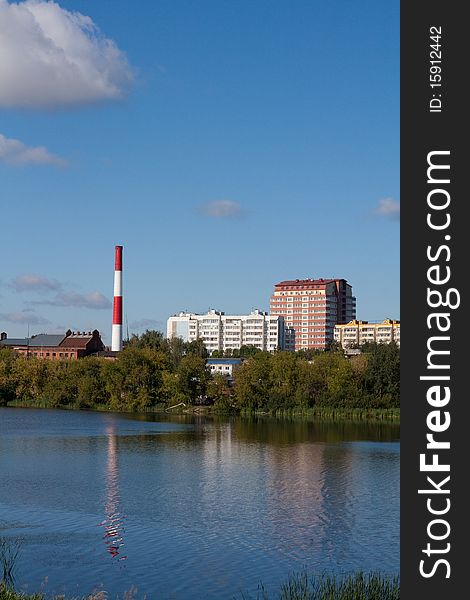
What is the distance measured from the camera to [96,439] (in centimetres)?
3719

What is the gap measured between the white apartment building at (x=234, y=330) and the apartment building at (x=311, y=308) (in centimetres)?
403

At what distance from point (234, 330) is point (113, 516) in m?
105

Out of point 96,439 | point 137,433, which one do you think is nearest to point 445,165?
point 96,439

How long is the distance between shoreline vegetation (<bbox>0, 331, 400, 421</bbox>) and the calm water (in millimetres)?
18526

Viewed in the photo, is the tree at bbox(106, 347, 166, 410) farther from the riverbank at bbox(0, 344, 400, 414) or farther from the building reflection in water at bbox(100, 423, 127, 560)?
the building reflection in water at bbox(100, 423, 127, 560)

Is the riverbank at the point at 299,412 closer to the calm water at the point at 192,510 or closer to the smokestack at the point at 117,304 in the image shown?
the smokestack at the point at 117,304

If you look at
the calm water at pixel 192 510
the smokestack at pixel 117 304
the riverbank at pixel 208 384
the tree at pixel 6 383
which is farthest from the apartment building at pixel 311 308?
the calm water at pixel 192 510

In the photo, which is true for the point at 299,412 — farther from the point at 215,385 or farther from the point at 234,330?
the point at 234,330

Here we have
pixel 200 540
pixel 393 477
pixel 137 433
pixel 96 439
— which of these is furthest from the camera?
pixel 137 433

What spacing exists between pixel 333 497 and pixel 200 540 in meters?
6.31

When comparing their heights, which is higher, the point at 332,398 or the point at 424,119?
the point at 424,119

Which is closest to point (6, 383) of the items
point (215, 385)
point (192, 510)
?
point (215, 385)

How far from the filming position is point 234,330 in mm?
124375

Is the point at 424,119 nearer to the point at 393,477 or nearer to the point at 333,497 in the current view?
the point at 333,497
